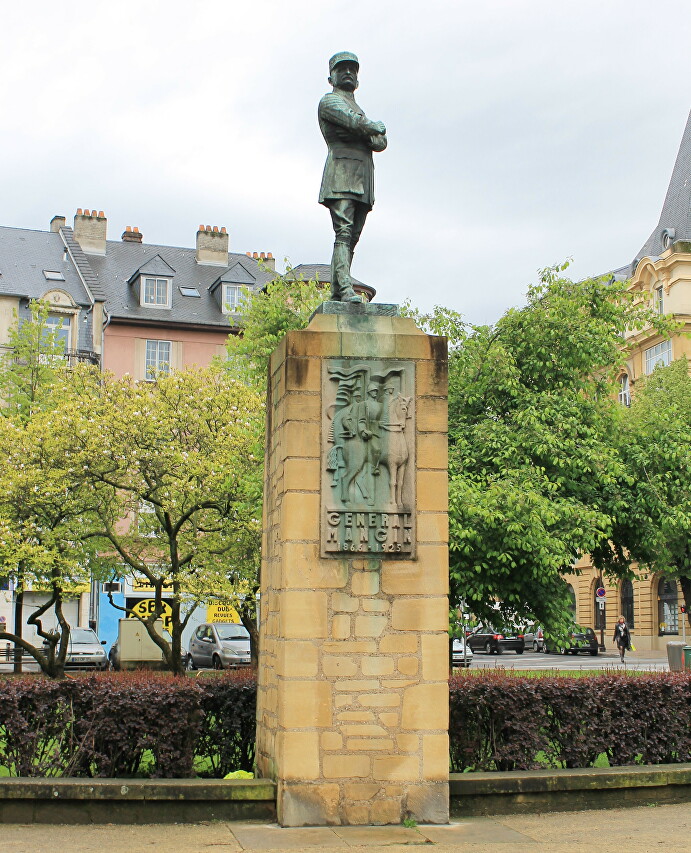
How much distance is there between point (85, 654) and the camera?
34.5 metres

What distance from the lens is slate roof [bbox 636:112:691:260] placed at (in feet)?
174

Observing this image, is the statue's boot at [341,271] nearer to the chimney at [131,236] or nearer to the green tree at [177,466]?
the green tree at [177,466]

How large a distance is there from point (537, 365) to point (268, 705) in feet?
34.4

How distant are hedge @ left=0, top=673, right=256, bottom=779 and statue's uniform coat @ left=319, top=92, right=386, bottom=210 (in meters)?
4.92

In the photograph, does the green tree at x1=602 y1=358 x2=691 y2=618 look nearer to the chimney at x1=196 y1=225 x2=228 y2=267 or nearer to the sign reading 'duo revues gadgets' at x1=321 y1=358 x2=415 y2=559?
the sign reading 'duo revues gadgets' at x1=321 y1=358 x2=415 y2=559

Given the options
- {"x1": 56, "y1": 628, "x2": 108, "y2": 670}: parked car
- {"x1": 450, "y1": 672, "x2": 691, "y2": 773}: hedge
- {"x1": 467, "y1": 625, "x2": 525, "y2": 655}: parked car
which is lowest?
{"x1": 467, "y1": 625, "x2": 525, "y2": 655}: parked car

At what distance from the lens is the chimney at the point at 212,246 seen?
54281 millimetres

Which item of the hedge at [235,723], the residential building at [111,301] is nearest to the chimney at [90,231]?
the residential building at [111,301]

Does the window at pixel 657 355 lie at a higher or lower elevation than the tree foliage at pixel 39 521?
higher

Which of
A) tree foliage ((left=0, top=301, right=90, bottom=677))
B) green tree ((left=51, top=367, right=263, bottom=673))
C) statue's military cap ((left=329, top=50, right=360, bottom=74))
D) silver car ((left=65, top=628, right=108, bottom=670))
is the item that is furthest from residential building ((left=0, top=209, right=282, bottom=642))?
statue's military cap ((left=329, top=50, right=360, bottom=74))

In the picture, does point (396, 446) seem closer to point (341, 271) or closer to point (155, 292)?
point (341, 271)

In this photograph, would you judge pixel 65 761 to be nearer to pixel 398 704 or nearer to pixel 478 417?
pixel 398 704

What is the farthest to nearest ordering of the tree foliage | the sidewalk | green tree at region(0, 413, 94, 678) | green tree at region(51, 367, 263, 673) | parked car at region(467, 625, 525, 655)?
parked car at region(467, 625, 525, 655), green tree at region(0, 413, 94, 678), the tree foliage, green tree at region(51, 367, 263, 673), the sidewalk

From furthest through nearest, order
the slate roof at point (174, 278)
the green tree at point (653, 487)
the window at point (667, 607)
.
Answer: the slate roof at point (174, 278) < the window at point (667, 607) < the green tree at point (653, 487)
